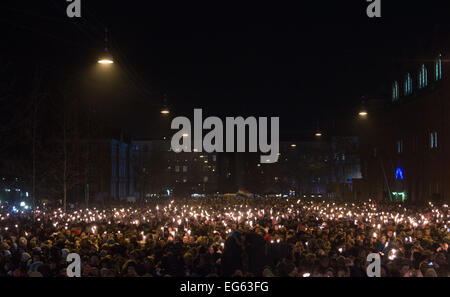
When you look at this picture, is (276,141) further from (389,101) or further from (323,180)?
(389,101)

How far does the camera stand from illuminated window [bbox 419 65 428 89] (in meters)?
63.9

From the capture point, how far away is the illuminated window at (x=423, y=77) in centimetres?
6391

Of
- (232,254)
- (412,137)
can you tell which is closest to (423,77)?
(412,137)

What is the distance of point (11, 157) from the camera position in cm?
5081

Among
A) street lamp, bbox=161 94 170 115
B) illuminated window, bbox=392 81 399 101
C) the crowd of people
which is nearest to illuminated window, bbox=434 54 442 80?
illuminated window, bbox=392 81 399 101

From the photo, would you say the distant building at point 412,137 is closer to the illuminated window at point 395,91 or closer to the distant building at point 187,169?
the illuminated window at point 395,91

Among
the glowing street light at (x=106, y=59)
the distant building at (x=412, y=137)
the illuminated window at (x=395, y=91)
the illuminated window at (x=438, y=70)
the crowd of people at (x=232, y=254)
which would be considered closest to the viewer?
the crowd of people at (x=232, y=254)

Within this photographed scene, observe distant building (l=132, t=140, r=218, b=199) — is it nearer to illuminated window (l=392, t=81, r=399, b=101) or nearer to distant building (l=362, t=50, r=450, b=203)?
distant building (l=362, t=50, r=450, b=203)

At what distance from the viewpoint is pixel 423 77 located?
213 feet

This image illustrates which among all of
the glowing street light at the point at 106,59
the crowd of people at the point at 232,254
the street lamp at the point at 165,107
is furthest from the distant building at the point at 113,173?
the glowing street light at the point at 106,59

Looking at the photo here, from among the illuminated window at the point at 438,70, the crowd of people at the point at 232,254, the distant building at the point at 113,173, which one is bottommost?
the crowd of people at the point at 232,254
